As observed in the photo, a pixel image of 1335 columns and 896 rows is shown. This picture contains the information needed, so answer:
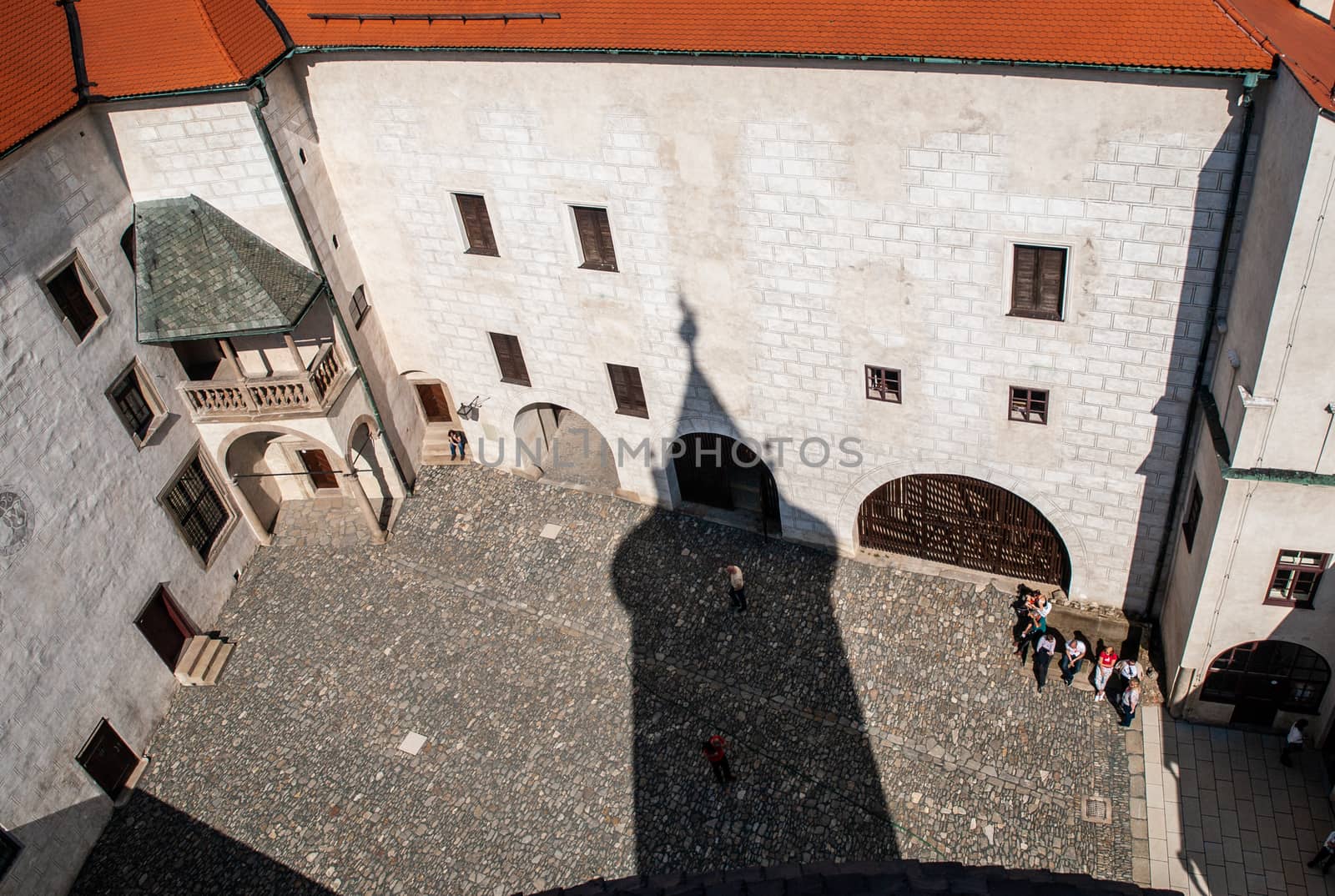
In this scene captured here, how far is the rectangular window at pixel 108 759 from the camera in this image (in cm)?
1922

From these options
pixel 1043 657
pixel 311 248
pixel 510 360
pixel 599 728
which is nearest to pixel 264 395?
pixel 311 248

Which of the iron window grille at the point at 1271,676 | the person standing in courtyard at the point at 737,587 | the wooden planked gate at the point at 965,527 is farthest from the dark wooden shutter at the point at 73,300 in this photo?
the iron window grille at the point at 1271,676

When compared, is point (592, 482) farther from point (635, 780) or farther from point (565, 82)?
point (565, 82)

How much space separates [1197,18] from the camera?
13938 millimetres

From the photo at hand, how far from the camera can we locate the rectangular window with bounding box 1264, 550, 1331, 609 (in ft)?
52.4

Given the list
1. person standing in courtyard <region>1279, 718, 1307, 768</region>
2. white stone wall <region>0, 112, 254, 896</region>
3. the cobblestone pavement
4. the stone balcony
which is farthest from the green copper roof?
person standing in courtyard <region>1279, 718, 1307, 768</region>

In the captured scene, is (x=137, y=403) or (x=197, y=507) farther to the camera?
(x=197, y=507)

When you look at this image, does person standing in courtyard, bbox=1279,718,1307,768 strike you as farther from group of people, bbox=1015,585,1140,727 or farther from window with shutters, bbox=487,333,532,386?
window with shutters, bbox=487,333,532,386

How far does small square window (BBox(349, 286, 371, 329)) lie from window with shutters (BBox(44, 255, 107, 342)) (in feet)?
16.7

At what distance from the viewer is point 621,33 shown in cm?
1706

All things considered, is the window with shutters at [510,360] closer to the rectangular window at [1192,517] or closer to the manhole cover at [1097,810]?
the rectangular window at [1192,517]

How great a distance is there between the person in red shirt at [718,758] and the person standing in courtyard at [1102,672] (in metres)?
6.89

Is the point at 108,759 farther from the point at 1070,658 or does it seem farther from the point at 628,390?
the point at 1070,658

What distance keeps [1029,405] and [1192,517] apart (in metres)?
3.32
